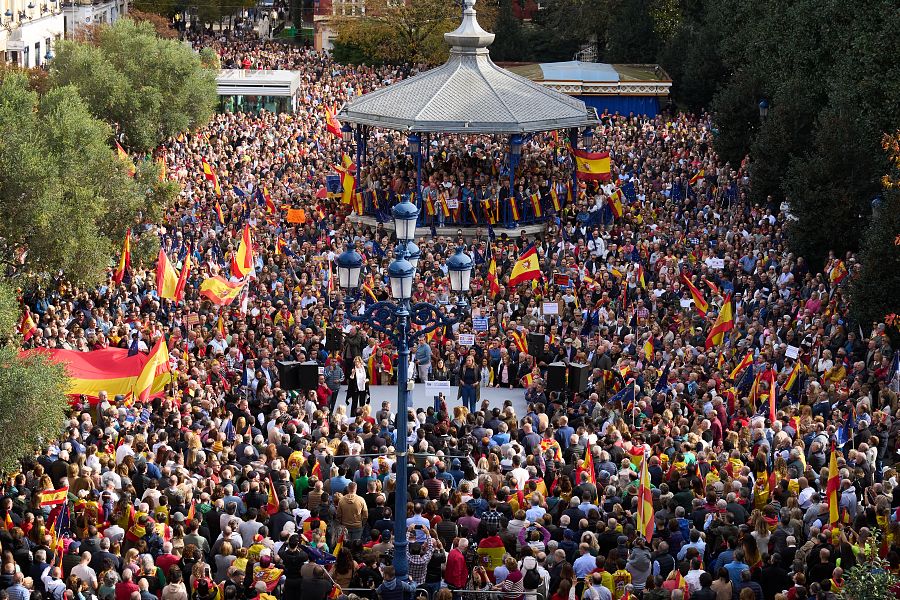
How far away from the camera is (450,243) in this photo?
119ft

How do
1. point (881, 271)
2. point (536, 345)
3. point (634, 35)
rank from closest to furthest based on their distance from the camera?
point (881, 271) → point (536, 345) → point (634, 35)

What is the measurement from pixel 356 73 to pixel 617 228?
131 feet

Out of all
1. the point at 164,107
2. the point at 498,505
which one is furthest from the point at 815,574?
the point at 164,107

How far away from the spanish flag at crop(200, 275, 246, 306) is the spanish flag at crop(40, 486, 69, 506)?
1041 centimetres

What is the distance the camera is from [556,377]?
26078 mm

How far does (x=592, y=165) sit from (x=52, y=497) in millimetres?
24486

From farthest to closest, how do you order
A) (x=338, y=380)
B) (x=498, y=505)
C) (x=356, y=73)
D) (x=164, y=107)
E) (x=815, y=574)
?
(x=356, y=73), (x=164, y=107), (x=338, y=380), (x=498, y=505), (x=815, y=574)

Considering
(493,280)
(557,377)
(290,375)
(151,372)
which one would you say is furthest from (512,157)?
(151,372)

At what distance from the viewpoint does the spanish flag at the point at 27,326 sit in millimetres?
27125

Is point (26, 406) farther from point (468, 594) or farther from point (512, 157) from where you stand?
point (512, 157)

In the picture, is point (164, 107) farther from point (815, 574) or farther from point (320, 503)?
point (815, 574)

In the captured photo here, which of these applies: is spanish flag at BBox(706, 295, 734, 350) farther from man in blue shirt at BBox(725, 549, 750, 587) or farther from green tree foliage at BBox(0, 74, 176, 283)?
green tree foliage at BBox(0, 74, 176, 283)

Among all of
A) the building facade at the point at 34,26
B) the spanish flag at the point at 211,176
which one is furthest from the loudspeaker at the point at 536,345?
the building facade at the point at 34,26

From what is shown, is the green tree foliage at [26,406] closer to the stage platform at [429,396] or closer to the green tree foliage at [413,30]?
the stage platform at [429,396]
